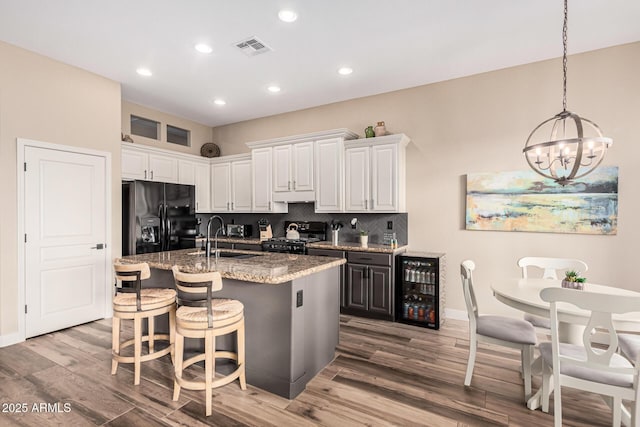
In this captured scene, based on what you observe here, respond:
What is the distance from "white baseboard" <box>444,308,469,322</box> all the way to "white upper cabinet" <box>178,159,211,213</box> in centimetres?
447

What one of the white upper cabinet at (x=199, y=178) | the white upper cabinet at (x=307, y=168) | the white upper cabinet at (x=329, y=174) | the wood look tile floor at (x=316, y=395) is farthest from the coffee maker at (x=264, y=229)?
the wood look tile floor at (x=316, y=395)

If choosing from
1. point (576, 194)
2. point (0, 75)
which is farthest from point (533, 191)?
point (0, 75)

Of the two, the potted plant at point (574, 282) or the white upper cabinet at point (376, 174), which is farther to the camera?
the white upper cabinet at point (376, 174)

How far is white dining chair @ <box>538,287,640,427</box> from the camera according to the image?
5.51 ft

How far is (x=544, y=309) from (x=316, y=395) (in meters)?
1.65

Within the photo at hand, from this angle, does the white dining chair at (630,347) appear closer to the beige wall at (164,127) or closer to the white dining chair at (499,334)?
the white dining chair at (499,334)

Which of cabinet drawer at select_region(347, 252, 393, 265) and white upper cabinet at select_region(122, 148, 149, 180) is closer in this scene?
cabinet drawer at select_region(347, 252, 393, 265)

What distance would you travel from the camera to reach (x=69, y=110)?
12.5ft

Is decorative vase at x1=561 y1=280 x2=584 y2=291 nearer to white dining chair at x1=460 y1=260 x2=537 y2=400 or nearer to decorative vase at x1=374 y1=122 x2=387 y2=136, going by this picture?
white dining chair at x1=460 y1=260 x2=537 y2=400

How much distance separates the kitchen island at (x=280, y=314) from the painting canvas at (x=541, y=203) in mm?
2279

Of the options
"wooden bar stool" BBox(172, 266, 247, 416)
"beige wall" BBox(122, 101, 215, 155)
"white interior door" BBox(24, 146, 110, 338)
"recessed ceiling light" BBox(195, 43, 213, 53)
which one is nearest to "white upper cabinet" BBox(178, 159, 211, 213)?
"beige wall" BBox(122, 101, 215, 155)

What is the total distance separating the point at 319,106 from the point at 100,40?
3.01m

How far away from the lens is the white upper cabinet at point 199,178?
561 centimetres

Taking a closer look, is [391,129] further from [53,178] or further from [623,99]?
[53,178]
